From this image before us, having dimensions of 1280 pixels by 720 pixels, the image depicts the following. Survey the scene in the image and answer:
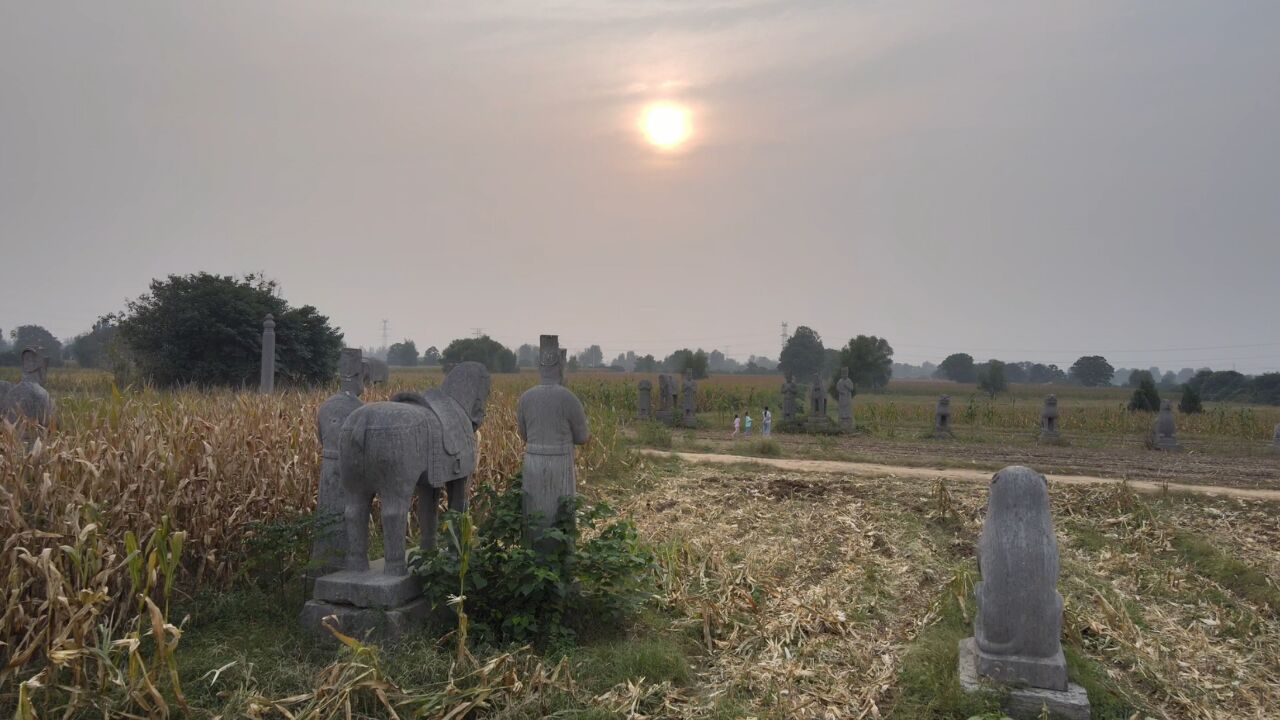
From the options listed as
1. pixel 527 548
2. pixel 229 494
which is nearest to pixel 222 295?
pixel 229 494

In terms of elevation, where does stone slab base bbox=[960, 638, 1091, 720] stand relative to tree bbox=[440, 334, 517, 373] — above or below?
below

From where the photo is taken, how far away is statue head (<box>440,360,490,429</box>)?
6293mm

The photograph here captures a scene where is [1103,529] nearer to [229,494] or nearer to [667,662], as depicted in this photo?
[667,662]

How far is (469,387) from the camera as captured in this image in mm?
6375

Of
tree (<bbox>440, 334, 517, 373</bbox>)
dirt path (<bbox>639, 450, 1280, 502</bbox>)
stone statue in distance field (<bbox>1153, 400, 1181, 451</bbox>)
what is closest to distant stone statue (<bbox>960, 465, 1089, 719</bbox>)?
dirt path (<bbox>639, 450, 1280, 502</bbox>)

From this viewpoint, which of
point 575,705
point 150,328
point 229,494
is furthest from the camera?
point 150,328

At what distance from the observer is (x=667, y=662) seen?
5379 mm

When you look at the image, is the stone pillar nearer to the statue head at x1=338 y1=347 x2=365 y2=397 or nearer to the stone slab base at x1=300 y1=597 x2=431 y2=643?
the statue head at x1=338 y1=347 x2=365 y2=397

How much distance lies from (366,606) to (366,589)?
0.13 metres

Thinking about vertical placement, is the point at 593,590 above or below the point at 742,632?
above

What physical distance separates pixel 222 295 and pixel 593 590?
22.9 meters

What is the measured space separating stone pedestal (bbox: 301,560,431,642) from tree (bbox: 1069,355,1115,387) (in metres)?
96.7

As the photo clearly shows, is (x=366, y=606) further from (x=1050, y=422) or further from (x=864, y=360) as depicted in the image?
(x=864, y=360)

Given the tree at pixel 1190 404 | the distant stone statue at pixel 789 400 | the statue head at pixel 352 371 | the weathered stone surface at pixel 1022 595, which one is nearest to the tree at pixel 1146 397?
the tree at pixel 1190 404
